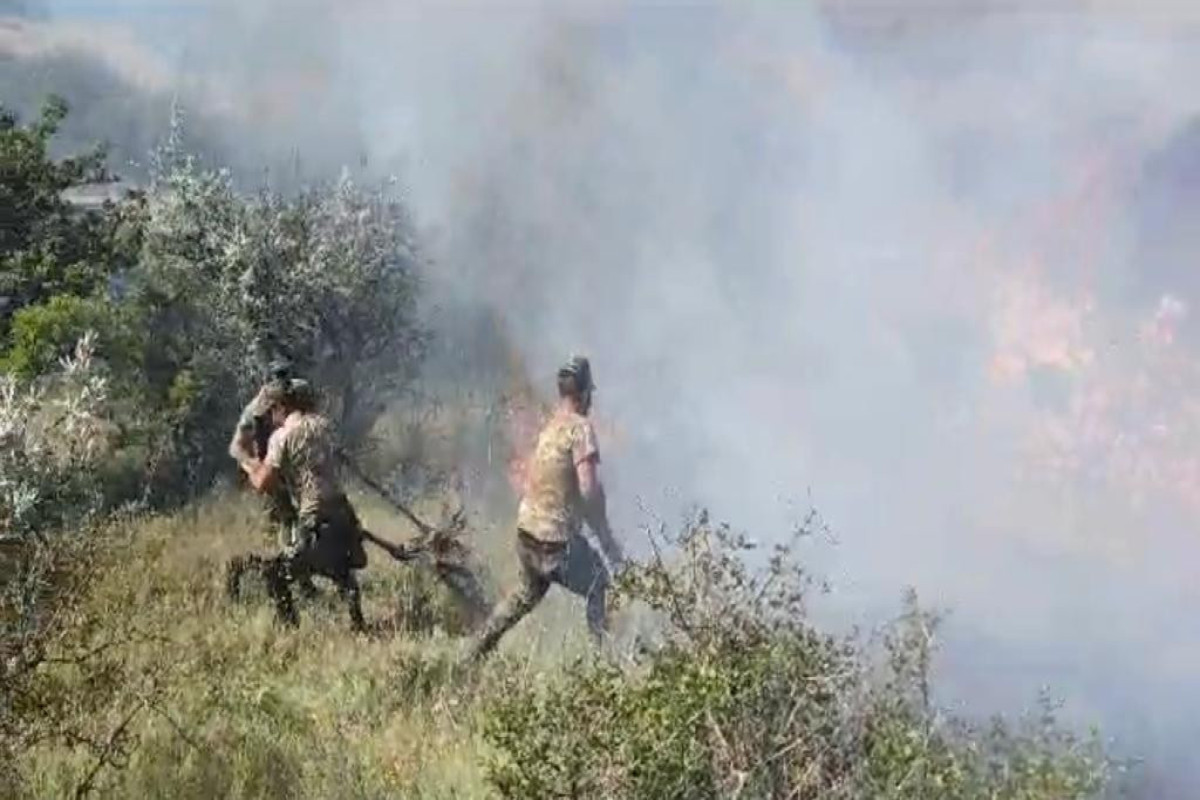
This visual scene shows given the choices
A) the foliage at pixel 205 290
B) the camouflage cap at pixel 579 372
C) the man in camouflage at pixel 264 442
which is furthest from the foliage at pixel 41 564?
the foliage at pixel 205 290

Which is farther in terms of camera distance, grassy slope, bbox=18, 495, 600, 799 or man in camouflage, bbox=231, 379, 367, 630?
man in camouflage, bbox=231, 379, 367, 630

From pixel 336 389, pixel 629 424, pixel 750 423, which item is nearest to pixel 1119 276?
pixel 750 423

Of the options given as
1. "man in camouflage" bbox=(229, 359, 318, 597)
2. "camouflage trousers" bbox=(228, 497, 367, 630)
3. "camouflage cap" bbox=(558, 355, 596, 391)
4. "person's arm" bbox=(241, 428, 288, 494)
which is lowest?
"camouflage trousers" bbox=(228, 497, 367, 630)

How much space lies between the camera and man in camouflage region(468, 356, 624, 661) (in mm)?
6914

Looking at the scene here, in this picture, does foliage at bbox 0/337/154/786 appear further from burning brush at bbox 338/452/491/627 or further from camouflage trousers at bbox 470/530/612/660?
burning brush at bbox 338/452/491/627

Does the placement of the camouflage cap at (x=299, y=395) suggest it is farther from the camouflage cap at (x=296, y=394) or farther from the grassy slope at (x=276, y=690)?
the grassy slope at (x=276, y=690)

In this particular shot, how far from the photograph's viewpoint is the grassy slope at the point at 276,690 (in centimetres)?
492

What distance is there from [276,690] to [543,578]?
4.51ft

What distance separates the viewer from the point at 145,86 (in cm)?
1555

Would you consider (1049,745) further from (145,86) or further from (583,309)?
(145,86)

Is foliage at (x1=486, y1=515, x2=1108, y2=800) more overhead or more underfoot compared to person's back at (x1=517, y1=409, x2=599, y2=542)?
more underfoot

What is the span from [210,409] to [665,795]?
8.24 meters

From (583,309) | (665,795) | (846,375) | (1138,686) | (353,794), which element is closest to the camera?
(665,795)

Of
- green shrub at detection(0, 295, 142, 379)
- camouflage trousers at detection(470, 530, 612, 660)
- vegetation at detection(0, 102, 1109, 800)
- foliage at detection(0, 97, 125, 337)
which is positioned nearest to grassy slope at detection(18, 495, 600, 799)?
vegetation at detection(0, 102, 1109, 800)
